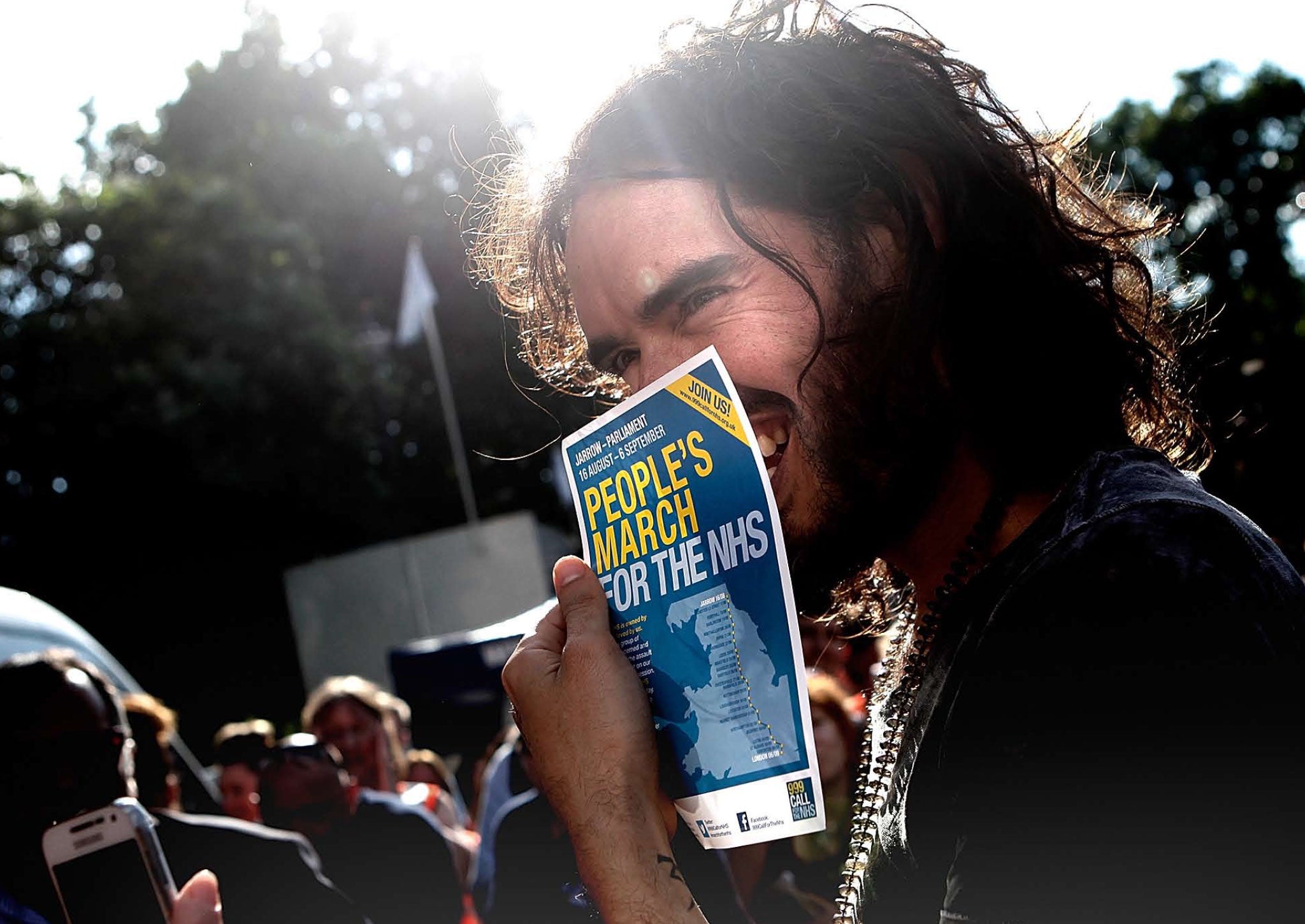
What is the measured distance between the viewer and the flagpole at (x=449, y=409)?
558 inches

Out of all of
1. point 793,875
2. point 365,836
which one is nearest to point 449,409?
point 365,836

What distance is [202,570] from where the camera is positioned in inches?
658

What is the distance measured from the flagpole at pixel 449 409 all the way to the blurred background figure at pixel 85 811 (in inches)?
382

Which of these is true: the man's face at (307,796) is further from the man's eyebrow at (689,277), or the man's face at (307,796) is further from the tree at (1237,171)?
the tree at (1237,171)

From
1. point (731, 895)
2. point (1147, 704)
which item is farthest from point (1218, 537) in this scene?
point (731, 895)

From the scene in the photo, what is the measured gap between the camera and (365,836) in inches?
171

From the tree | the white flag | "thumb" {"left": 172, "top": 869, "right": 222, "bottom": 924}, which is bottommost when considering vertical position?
"thumb" {"left": 172, "top": 869, "right": 222, "bottom": 924}

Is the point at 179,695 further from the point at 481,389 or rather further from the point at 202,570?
the point at 481,389

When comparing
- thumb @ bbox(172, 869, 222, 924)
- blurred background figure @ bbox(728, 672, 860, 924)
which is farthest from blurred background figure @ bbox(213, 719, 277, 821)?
thumb @ bbox(172, 869, 222, 924)

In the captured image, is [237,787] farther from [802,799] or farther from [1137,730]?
[1137,730]

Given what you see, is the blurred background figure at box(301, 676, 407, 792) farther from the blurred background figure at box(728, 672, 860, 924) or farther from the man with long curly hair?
the man with long curly hair

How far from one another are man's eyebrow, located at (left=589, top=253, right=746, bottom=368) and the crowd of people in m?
0.78

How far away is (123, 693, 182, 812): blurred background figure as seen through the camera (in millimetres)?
3573

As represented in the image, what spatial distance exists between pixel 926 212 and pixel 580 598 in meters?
0.74
